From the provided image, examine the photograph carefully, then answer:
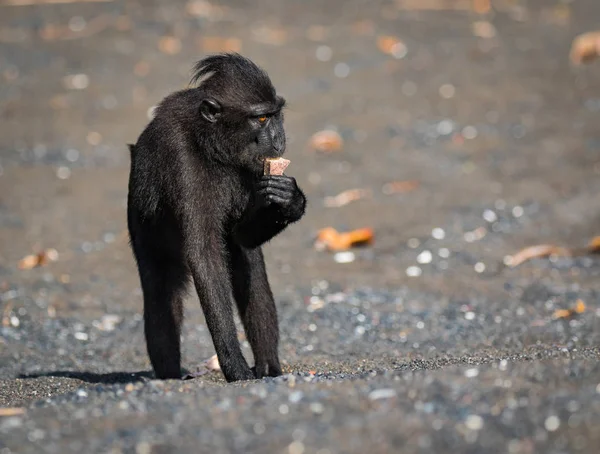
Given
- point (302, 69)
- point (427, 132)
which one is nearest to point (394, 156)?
point (427, 132)

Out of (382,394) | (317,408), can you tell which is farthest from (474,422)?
(317,408)

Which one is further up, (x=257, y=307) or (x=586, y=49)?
(x=257, y=307)

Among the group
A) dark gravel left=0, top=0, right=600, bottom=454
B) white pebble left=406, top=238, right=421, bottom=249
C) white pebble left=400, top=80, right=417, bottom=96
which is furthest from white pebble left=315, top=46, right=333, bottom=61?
white pebble left=406, top=238, right=421, bottom=249

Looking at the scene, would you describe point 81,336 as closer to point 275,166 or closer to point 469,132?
point 275,166

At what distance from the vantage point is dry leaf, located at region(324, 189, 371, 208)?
12.4 m

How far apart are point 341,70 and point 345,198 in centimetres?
491

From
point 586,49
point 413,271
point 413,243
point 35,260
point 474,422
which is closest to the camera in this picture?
point 474,422

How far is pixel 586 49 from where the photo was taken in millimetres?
16703

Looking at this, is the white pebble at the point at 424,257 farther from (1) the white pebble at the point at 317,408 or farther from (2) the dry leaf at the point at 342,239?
(1) the white pebble at the point at 317,408

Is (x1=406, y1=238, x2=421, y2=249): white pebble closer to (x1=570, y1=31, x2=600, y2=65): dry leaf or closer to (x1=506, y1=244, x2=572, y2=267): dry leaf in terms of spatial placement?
(x1=506, y1=244, x2=572, y2=267): dry leaf

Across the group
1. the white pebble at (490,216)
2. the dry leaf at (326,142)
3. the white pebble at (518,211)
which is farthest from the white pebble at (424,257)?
the dry leaf at (326,142)

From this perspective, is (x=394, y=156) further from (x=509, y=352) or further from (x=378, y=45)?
(x=509, y=352)

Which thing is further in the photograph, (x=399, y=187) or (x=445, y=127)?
(x=445, y=127)

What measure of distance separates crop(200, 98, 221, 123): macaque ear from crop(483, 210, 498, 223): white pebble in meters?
5.69
